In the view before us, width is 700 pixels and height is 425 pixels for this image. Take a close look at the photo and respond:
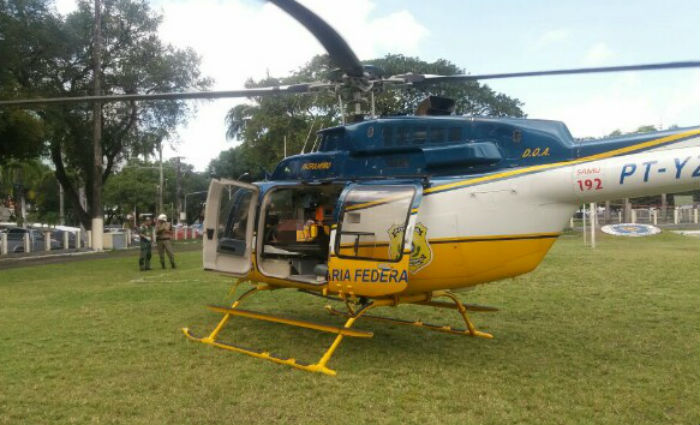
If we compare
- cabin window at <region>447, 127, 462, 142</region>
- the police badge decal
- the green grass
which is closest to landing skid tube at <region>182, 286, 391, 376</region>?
the green grass

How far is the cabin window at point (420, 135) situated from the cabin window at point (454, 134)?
0.88 ft

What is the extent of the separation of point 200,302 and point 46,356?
12.0 ft

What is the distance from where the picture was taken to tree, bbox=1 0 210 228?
23.9 m

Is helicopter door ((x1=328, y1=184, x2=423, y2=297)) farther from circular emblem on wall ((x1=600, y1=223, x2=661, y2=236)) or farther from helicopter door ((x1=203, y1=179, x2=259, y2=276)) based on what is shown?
circular emblem on wall ((x1=600, y1=223, x2=661, y2=236))

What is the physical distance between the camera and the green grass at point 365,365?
4441 millimetres

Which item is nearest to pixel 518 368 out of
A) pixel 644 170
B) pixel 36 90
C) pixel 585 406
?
pixel 585 406

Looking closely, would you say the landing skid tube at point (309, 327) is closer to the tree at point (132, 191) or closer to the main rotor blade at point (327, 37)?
the main rotor blade at point (327, 37)

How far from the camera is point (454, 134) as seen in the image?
239 inches

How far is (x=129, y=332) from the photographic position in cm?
720

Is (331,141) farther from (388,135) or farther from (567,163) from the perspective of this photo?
(567,163)

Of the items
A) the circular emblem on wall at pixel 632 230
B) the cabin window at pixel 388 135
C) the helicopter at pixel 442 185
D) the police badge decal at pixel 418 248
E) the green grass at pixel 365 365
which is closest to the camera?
the green grass at pixel 365 365

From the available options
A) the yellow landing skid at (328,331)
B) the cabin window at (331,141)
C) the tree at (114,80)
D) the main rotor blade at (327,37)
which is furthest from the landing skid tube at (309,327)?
the tree at (114,80)

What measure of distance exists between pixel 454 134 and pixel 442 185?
69 centimetres

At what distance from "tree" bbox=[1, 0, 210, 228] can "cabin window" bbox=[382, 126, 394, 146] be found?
810 inches
